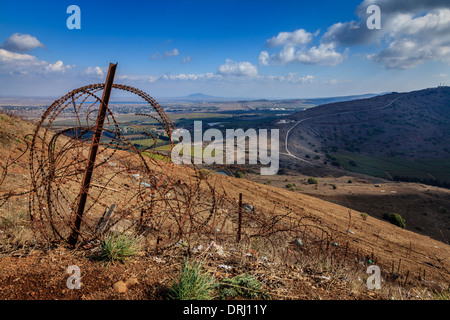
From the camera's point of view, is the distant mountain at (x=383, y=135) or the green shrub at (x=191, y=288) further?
the distant mountain at (x=383, y=135)

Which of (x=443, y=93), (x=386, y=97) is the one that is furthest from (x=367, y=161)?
(x=443, y=93)

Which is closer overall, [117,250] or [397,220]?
[117,250]

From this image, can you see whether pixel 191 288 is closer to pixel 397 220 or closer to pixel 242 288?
pixel 242 288

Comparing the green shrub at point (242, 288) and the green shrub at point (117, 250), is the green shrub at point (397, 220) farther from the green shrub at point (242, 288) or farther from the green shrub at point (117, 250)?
the green shrub at point (117, 250)

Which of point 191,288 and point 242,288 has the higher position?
point 191,288

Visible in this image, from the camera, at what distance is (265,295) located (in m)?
3.20

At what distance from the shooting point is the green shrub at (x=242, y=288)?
10.2ft

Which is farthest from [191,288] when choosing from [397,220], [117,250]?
[397,220]

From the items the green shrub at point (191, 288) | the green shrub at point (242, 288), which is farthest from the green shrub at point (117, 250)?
the green shrub at point (242, 288)

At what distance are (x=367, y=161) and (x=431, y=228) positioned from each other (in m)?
50.1

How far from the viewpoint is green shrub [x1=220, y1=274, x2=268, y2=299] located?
3119 mm

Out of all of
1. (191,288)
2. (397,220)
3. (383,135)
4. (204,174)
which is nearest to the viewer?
(191,288)

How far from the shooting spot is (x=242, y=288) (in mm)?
3301
